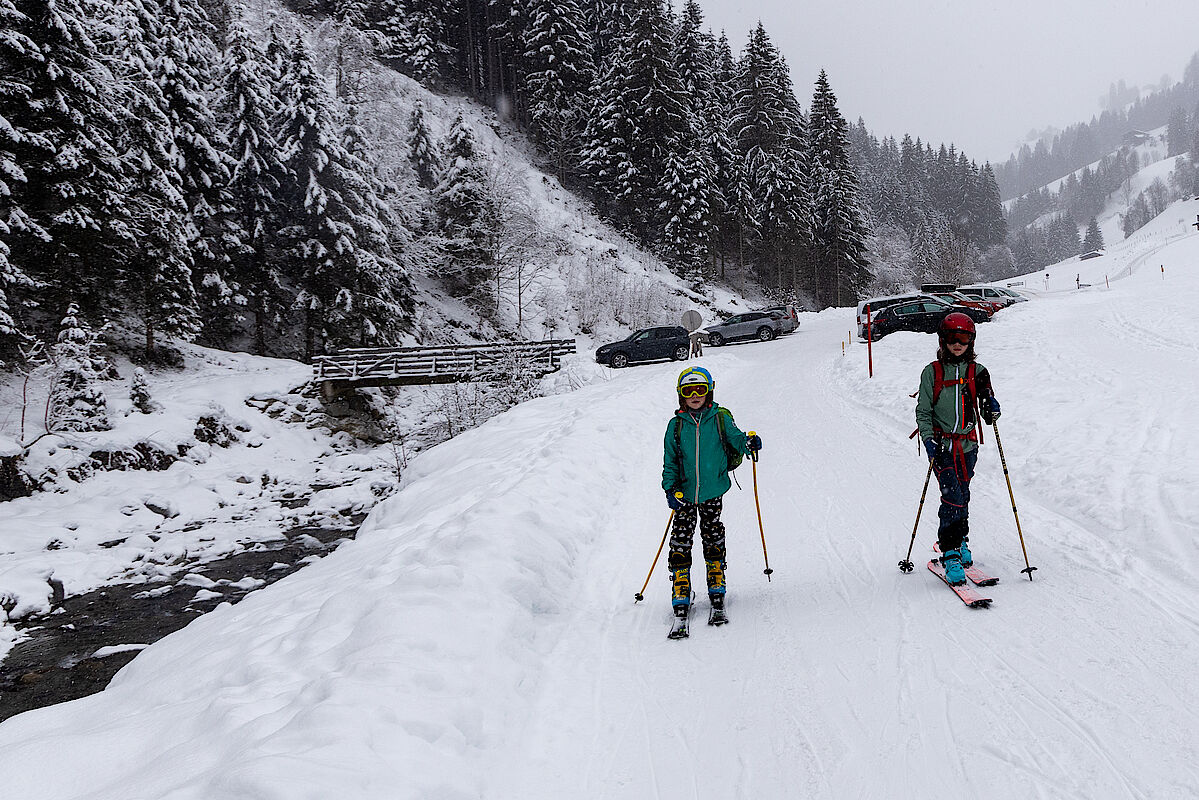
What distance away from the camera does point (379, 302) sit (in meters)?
23.5

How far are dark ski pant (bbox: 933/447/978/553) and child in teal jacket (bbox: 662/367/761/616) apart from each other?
5.15ft

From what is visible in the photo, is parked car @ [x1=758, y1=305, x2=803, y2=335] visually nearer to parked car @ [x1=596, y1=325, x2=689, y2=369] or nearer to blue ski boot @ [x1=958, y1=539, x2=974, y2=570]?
parked car @ [x1=596, y1=325, x2=689, y2=369]

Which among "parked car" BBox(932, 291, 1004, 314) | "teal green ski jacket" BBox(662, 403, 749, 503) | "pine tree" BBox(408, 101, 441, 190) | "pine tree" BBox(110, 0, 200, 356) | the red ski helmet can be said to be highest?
"pine tree" BBox(408, 101, 441, 190)

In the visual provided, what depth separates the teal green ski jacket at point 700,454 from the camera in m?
4.98

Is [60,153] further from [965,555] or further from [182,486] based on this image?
[965,555]

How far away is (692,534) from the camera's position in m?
5.05

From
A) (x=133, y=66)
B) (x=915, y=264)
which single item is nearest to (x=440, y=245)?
(x=133, y=66)

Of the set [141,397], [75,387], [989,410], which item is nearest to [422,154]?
[141,397]

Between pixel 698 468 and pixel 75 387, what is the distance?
16.8 m

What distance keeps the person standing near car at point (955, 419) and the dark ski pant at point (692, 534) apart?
175cm

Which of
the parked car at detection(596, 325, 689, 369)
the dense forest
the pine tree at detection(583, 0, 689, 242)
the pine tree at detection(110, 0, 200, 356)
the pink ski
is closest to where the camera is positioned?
the pink ski

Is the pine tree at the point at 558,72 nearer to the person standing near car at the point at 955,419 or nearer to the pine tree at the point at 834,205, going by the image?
the pine tree at the point at 834,205

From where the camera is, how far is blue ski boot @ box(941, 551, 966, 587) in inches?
193

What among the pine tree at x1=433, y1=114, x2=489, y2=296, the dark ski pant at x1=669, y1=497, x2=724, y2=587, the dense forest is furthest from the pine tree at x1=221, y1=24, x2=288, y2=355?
the dark ski pant at x1=669, y1=497, x2=724, y2=587
